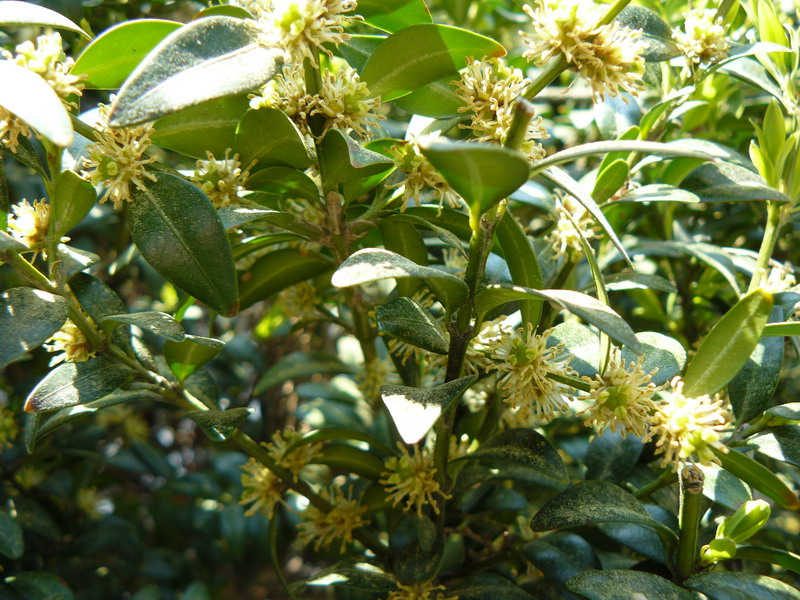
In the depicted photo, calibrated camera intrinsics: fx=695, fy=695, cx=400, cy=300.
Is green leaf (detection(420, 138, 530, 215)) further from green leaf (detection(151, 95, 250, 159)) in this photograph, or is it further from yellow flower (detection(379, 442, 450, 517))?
yellow flower (detection(379, 442, 450, 517))

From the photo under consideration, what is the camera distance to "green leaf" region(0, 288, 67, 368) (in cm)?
67

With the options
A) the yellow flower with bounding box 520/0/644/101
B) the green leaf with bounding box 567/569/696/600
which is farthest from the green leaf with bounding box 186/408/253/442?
the yellow flower with bounding box 520/0/644/101

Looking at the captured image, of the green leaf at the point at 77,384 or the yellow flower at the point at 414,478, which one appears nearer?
the green leaf at the point at 77,384

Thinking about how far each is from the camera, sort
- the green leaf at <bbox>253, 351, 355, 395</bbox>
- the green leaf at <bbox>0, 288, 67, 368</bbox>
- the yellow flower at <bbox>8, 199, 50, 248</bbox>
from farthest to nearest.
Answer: the green leaf at <bbox>253, 351, 355, 395</bbox> < the yellow flower at <bbox>8, 199, 50, 248</bbox> < the green leaf at <bbox>0, 288, 67, 368</bbox>

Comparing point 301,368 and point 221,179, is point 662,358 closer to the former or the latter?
point 221,179

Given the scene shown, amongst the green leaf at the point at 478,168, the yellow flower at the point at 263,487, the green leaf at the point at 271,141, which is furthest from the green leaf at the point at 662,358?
the yellow flower at the point at 263,487

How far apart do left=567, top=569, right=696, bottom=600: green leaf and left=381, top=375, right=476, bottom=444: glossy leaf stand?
23 cm

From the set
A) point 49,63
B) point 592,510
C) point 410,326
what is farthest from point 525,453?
point 49,63

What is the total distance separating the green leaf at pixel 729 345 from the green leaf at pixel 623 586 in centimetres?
20

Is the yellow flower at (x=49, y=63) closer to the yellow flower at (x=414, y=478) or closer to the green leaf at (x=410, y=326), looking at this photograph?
the green leaf at (x=410, y=326)

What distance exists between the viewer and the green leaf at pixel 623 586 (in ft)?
2.28

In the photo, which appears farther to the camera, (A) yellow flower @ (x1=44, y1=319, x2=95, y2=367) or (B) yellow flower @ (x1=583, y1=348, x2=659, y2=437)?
(A) yellow flower @ (x1=44, y1=319, x2=95, y2=367)

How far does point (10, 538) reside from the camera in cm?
96

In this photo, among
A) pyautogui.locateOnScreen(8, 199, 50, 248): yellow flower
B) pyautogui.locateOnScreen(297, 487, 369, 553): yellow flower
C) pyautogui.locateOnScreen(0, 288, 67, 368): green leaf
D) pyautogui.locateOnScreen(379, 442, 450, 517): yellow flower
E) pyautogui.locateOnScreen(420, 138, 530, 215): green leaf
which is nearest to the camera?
pyautogui.locateOnScreen(420, 138, 530, 215): green leaf
